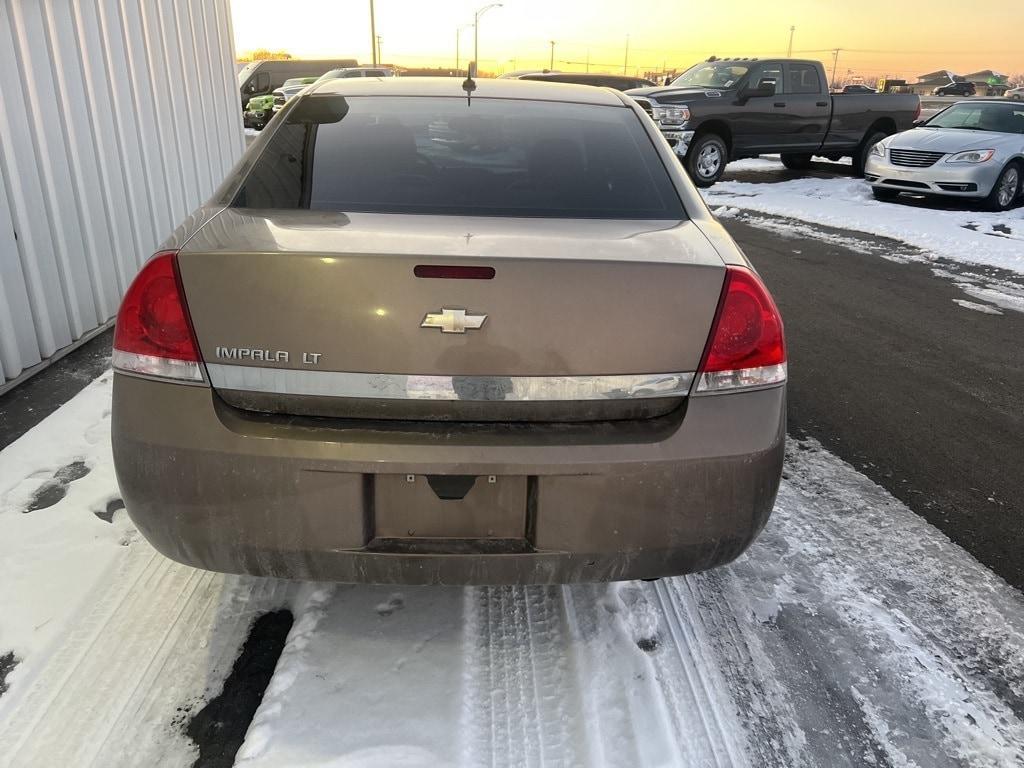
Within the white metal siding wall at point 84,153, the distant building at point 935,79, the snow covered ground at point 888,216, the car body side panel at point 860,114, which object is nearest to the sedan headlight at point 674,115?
the snow covered ground at point 888,216

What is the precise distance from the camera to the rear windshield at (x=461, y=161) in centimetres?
235

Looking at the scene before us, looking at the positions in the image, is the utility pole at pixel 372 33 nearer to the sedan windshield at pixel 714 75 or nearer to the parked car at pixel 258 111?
the parked car at pixel 258 111

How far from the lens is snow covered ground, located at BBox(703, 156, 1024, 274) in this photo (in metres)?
8.38

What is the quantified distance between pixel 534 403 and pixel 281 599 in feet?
3.91

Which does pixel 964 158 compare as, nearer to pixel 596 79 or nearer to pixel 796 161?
pixel 796 161

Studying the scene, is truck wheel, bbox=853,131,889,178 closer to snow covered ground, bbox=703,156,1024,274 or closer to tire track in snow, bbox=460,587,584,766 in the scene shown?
snow covered ground, bbox=703,156,1024,274

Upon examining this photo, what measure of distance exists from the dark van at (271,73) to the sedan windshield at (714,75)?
16.8 metres

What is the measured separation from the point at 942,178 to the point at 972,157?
1.44 ft

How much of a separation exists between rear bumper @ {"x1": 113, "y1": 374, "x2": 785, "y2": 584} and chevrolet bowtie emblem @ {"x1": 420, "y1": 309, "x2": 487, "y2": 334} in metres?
0.25

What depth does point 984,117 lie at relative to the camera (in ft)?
38.4

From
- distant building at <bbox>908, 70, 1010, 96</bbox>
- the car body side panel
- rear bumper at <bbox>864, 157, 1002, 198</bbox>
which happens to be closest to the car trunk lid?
rear bumper at <bbox>864, 157, 1002, 198</bbox>

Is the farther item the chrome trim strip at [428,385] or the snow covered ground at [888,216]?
the snow covered ground at [888,216]

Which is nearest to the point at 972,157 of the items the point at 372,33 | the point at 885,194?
the point at 885,194

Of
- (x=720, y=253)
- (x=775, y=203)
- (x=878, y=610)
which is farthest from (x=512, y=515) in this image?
(x=775, y=203)
